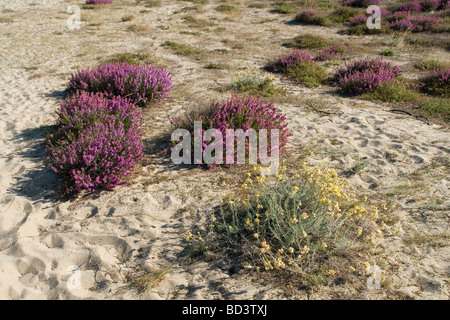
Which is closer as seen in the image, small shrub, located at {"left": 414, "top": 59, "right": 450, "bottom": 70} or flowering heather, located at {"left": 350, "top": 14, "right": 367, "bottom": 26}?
small shrub, located at {"left": 414, "top": 59, "right": 450, "bottom": 70}

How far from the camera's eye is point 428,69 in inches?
386

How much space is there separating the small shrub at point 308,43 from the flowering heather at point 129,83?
643cm

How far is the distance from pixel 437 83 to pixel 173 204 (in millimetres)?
7484

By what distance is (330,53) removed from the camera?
11.2m

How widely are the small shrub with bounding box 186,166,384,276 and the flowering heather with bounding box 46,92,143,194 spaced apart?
1746 mm

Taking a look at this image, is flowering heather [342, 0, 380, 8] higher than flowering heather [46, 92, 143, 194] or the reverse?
higher

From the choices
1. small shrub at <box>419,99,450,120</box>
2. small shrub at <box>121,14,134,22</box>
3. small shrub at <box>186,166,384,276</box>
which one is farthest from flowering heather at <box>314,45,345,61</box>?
small shrub at <box>121,14,134,22</box>

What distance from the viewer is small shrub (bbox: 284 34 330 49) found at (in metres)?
12.3

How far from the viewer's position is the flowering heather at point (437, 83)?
819 cm

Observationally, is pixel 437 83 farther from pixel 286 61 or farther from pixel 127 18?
pixel 127 18

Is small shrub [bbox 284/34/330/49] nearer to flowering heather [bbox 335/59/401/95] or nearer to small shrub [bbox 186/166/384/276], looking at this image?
flowering heather [bbox 335/59/401/95]

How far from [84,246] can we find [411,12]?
59.4 feet

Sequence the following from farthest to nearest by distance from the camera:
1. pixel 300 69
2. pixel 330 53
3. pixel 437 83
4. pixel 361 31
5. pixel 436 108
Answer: pixel 361 31 → pixel 330 53 → pixel 300 69 → pixel 437 83 → pixel 436 108

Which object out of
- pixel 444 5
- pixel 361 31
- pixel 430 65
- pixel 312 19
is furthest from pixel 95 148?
pixel 444 5
